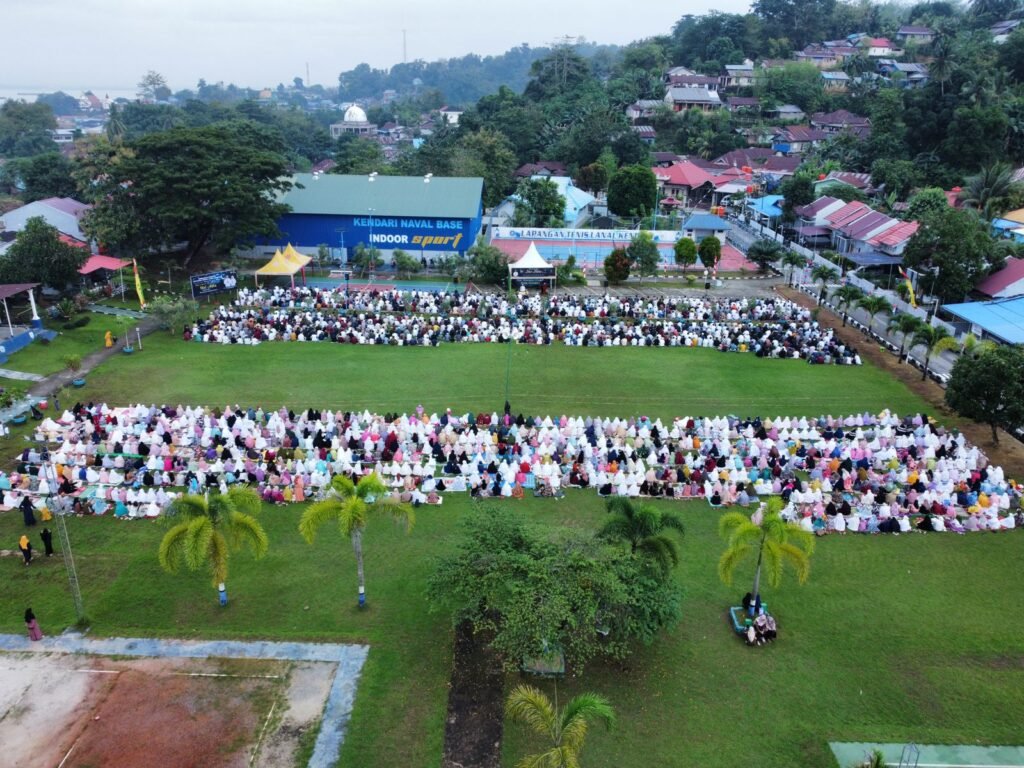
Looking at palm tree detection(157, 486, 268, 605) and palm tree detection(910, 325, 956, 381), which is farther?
palm tree detection(910, 325, 956, 381)

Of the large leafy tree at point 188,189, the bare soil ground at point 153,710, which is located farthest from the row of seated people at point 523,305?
the bare soil ground at point 153,710

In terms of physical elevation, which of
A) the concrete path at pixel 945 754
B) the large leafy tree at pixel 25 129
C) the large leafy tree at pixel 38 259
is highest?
the large leafy tree at pixel 25 129

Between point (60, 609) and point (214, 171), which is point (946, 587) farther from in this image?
point (214, 171)

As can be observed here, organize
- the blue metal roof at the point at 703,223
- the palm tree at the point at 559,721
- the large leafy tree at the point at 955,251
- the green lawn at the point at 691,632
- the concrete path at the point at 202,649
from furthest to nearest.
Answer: the blue metal roof at the point at 703,223, the large leafy tree at the point at 955,251, the concrete path at the point at 202,649, the green lawn at the point at 691,632, the palm tree at the point at 559,721

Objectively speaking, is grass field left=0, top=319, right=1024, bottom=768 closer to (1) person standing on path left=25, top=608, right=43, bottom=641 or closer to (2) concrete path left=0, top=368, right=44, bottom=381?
(1) person standing on path left=25, top=608, right=43, bottom=641

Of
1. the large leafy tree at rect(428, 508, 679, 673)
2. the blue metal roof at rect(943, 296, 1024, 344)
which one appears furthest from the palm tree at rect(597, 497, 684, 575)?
the blue metal roof at rect(943, 296, 1024, 344)

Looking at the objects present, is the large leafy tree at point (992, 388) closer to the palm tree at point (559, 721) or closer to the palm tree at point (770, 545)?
the palm tree at point (770, 545)
